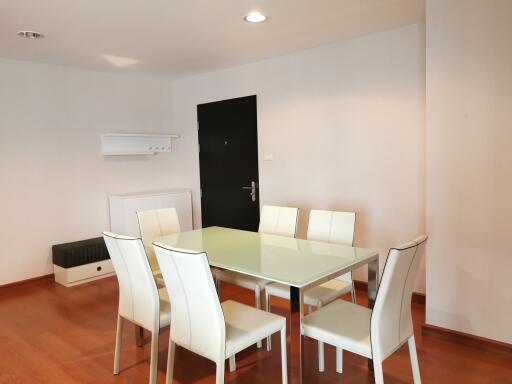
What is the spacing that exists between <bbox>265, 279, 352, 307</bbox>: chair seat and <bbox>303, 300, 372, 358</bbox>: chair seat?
0.19 metres

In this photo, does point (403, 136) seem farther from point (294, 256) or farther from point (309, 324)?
point (309, 324)

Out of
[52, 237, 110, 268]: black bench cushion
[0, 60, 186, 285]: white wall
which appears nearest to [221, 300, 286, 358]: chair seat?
[52, 237, 110, 268]: black bench cushion

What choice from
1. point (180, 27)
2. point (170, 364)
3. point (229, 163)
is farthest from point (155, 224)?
point (229, 163)

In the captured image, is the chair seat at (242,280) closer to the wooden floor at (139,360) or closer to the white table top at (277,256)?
the white table top at (277,256)

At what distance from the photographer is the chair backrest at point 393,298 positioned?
1.81 meters

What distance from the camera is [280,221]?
333 centimetres

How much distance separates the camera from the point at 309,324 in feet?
7.04

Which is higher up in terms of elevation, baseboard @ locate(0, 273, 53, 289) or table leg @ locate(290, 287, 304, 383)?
table leg @ locate(290, 287, 304, 383)

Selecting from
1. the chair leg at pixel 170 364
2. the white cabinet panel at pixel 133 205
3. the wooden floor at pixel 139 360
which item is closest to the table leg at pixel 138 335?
the wooden floor at pixel 139 360

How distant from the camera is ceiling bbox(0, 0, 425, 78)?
2.84 m

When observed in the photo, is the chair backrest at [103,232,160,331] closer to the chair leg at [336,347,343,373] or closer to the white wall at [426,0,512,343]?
the chair leg at [336,347,343,373]

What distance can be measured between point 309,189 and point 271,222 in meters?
0.95

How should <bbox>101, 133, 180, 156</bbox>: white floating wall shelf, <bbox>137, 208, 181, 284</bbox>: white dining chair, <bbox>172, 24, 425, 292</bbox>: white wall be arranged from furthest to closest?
<bbox>101, 133, 180, 156</bbox>: white floating wall shelf, <bbox>172, 24, 425, 292</bbox>: white wall, <bbox>137, 208, 181, 284</bbox>: white dining chair

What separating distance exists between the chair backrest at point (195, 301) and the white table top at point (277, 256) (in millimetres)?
317
